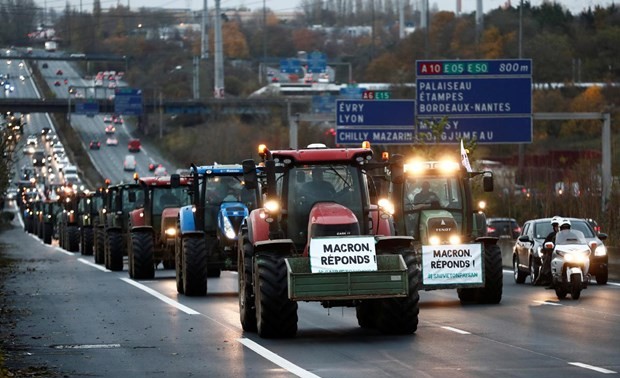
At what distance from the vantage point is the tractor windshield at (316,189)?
2205 cm

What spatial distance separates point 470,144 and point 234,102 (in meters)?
99.6

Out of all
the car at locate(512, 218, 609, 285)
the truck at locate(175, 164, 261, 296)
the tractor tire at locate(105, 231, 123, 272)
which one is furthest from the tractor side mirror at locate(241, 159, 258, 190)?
the tractor tire at locate(105, 231, 123, 272)

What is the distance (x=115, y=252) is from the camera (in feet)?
148

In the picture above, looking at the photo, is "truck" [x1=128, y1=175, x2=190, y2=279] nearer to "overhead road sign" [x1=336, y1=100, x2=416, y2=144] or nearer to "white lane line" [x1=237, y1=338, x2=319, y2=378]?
"overhead road sign" [x1=336, y1=100, x2=416, y2=144]

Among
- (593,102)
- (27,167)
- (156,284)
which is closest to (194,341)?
(156,284)

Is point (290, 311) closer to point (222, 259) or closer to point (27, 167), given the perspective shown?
point (222, 259)

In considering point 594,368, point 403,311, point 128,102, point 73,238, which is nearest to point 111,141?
point 128,102

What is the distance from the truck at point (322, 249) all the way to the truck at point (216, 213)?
9041 mm

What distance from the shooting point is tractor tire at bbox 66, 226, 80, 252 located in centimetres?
6881

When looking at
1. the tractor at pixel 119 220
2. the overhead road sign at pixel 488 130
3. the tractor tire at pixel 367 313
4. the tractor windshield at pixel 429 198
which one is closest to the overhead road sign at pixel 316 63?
the overhead road sign at pixel 488 130

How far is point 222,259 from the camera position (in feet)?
108

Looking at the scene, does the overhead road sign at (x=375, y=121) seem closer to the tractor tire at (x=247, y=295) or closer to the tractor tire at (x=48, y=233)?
the tractor tire at (x=247, y=295)

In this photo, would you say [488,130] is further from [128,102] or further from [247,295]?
[128,102]

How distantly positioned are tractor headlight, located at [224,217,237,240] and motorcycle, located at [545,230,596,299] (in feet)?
19.9
